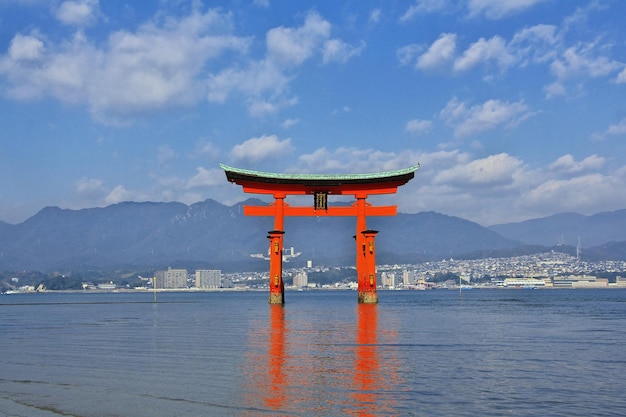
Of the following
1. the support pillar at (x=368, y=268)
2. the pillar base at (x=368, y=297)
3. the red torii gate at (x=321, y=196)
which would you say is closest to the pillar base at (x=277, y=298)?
the red torii gate at (x=321, y=196)

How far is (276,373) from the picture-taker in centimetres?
1725

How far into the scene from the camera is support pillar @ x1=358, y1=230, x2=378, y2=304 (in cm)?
5547

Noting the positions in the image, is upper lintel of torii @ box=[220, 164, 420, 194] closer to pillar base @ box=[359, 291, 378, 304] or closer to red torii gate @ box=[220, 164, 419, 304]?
red torii gate @ box=[220, 164, 419, 304]

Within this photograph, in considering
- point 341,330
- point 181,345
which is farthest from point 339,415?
point 341,330

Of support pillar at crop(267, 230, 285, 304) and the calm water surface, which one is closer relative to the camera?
the calm water surface

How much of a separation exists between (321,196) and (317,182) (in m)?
1.92

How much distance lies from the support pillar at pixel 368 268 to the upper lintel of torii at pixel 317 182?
4144 mm

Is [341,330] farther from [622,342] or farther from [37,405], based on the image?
[37,405]

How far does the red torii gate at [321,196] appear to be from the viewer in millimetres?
54969

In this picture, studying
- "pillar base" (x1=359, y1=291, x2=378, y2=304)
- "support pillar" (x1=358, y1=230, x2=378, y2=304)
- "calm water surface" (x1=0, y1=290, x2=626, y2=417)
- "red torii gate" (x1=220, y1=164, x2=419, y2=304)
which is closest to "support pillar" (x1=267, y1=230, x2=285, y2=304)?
"red torii gate" (x1=220, y1=164, x2=419, y2=304)

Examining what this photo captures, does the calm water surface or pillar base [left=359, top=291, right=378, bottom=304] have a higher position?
pillar base [left=359, top=291, right=378, bottom=304]

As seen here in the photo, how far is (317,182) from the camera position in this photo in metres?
56.3

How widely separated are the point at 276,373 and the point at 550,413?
7.28m

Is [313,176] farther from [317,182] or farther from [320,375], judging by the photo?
[320,375]
